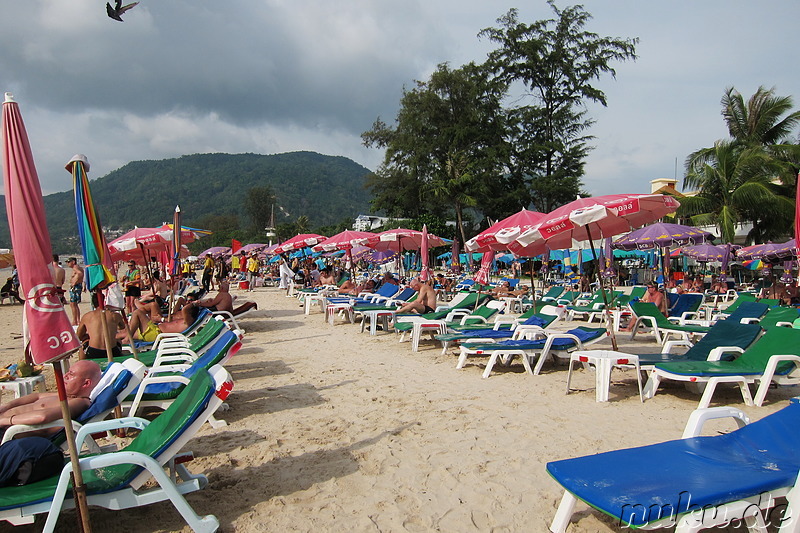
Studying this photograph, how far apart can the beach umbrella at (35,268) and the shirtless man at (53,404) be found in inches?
48.0

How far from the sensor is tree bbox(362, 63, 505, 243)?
117ft

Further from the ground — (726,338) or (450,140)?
(450,140)

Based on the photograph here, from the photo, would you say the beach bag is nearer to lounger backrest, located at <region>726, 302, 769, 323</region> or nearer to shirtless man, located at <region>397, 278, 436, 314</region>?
shirtless man, located at <region>397, 278, 436, 314</region>

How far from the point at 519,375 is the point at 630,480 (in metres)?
4.02

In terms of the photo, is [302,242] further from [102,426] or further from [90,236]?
[102,426]

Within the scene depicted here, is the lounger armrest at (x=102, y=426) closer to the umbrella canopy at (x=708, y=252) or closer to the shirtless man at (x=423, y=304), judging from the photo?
the shirtless man at (x=423, y=304)

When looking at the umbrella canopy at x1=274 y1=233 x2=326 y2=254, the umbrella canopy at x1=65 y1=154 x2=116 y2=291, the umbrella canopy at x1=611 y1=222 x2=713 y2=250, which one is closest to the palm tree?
the umbrella canopy at x1=611 y1=222 x2=713 y2=250

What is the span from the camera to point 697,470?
2.48 metres

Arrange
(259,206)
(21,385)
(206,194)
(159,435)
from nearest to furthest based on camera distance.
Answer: (159,435) < (21,385) < (259,206) < (206,194)

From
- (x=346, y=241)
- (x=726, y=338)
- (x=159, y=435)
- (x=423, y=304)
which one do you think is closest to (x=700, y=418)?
(x=159, y=435)

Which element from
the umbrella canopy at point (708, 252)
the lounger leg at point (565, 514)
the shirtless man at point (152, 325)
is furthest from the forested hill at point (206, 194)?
the lounger leg at point (565, 514)

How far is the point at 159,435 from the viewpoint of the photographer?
294 cm

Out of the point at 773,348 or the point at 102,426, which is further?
the point at 773,348

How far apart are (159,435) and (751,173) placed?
2927 cm
